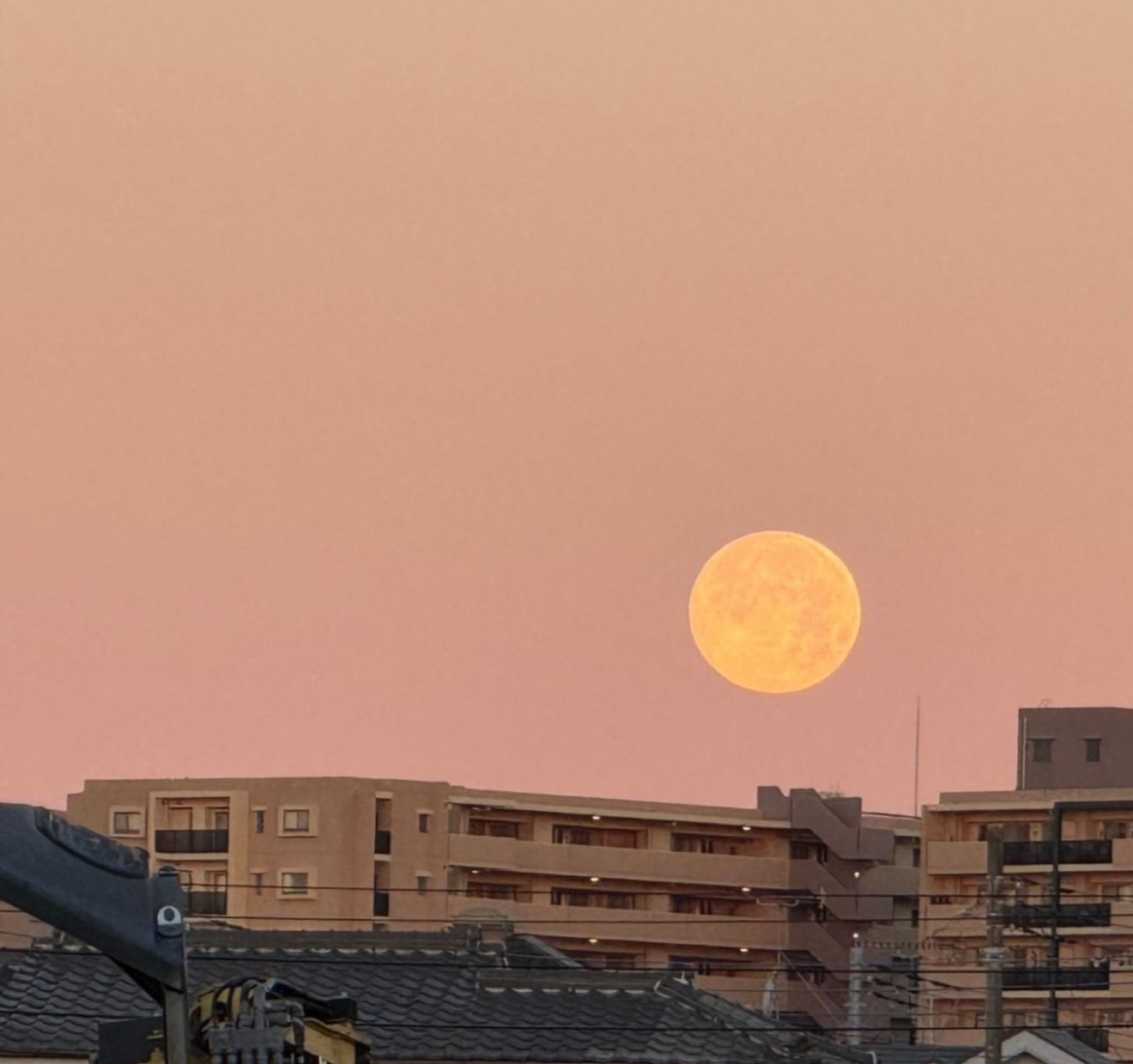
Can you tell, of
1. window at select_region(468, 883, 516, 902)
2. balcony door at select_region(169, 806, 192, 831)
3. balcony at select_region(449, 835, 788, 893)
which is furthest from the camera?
balcony at select_region(449, 835, 788, 893)

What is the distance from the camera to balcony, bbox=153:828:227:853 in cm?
15000

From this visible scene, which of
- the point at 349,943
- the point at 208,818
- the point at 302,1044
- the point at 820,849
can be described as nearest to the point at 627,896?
the point at 820,849

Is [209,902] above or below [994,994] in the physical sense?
above

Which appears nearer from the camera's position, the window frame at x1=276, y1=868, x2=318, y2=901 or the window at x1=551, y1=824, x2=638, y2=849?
the window frame at x1=276, y1=868, x2=318, y2=901

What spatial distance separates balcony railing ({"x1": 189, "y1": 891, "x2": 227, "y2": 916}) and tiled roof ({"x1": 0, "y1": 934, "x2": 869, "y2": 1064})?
363 feet

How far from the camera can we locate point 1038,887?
448 feet

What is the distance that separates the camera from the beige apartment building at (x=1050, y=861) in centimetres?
12650

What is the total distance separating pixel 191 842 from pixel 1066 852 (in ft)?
156

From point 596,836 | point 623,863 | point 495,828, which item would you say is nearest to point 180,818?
point 495,828

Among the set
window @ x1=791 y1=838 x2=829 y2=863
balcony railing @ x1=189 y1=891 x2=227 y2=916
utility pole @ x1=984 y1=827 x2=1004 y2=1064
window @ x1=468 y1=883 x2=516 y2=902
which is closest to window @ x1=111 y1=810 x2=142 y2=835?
balcony railing @ x1=189 y1=891 x2=227 y2=916

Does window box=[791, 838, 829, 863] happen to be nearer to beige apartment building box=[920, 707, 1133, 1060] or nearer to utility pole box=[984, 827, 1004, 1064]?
beige apartment building box=[920, 707, 1133, 1060]

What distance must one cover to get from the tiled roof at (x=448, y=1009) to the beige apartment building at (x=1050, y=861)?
88497mm

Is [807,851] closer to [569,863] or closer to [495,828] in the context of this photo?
[569,863]

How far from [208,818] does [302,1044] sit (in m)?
145
